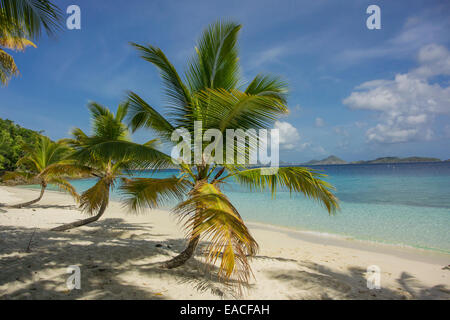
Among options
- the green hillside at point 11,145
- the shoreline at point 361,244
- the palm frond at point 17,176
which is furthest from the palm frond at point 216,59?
the green hillside at point 11,145

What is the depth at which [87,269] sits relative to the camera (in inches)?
138

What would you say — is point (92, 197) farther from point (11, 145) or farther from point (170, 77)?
point (11, 145)

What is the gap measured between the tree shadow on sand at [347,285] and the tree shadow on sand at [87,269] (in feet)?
3.89

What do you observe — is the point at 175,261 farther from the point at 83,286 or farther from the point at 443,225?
the point at 443,225

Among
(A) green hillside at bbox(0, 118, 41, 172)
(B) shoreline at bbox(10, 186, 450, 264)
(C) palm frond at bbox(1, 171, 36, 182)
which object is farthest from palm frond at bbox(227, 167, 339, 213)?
(A) green hillside at bbox(0, 118, 41, 172)

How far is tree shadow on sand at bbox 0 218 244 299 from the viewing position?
287 centimetres

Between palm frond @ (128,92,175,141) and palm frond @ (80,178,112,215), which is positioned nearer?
palm frond @ (128,92,175,141)

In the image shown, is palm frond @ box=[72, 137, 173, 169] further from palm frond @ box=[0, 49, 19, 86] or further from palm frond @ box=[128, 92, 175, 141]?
palm frond @ box=[0, 49, 19, 86]

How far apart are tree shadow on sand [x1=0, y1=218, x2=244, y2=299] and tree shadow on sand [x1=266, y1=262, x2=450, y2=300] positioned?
1.19 meters

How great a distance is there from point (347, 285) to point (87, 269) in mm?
4153

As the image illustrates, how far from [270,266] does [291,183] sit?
1.85 m

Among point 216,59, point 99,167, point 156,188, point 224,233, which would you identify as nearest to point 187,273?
point 156,188
